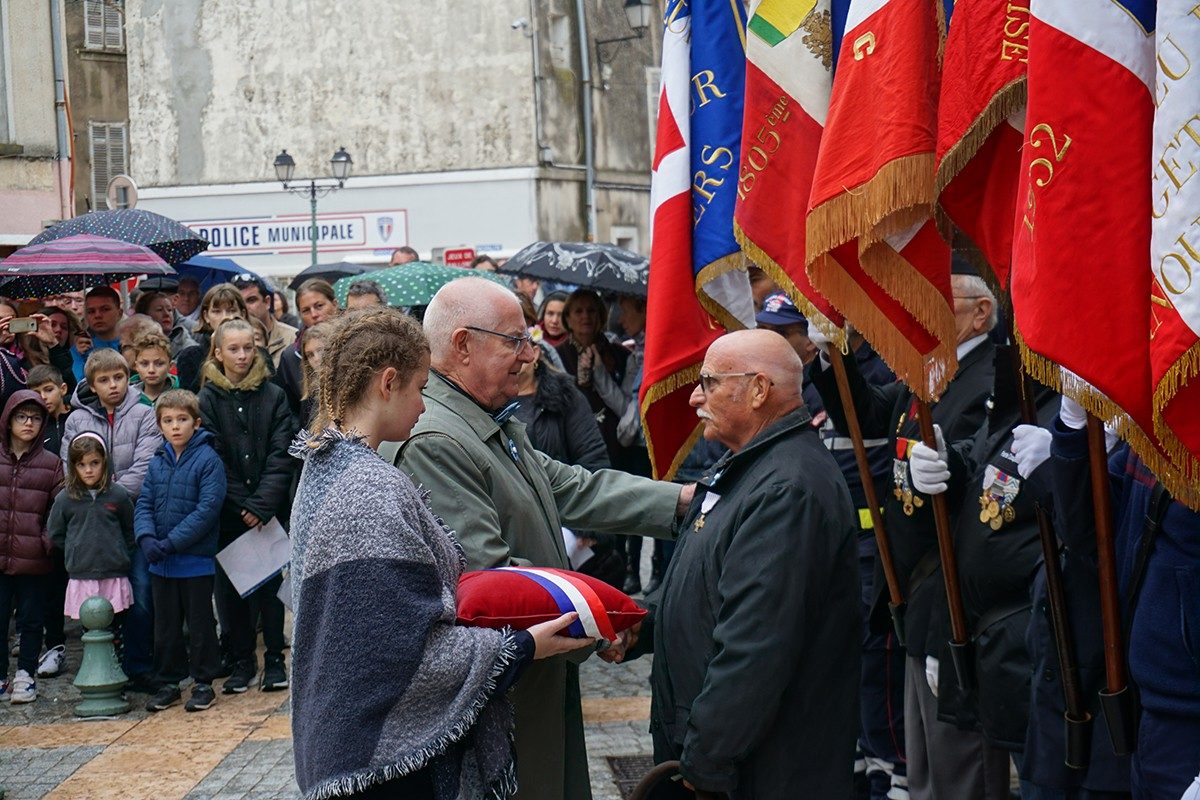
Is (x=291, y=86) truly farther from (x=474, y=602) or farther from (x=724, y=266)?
(x=474, y=602)

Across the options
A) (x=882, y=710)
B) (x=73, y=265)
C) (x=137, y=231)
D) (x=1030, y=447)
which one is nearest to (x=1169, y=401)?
(x=1030, y=447)

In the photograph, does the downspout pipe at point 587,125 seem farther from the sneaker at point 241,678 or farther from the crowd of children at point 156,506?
the sneaker at point 241,678

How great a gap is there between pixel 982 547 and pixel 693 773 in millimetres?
1342

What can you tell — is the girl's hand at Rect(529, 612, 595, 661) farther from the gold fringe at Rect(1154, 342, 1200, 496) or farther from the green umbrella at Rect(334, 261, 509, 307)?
the green umbrella at Rect(334, 261, 509, 307)

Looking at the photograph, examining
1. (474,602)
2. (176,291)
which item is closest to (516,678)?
(474,602)

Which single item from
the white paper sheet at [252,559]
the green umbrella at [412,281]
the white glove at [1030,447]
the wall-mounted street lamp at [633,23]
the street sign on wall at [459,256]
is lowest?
the white paper sheet at [252,559]

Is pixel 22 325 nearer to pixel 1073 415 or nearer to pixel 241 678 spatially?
pixel 241 678

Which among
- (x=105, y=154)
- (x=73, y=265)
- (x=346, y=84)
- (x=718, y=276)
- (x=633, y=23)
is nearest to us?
(x=718, y=276)

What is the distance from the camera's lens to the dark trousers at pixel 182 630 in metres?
8.33

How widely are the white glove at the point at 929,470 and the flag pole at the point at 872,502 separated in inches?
8.7

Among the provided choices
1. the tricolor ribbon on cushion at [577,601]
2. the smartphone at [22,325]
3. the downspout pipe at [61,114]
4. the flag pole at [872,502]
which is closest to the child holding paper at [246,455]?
the smartphone at [22,325]

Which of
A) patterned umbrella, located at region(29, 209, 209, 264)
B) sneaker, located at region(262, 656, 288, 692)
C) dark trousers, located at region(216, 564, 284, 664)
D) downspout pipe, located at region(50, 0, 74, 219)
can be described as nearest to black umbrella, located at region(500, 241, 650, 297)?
patterned umbrella, located at region(29, 209, 209, 264)

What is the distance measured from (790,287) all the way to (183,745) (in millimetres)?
4192

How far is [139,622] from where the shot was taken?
870cm
